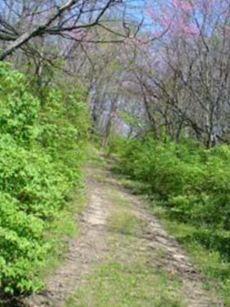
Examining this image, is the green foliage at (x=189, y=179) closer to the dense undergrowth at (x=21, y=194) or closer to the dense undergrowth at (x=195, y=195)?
the dense undergrowth at (x=195, y=195)

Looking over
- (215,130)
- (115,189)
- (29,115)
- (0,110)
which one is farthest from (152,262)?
(215,130)

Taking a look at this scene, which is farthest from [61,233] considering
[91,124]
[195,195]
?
[91,124]

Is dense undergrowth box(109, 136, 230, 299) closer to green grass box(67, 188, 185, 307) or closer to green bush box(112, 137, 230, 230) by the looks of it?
green bush box(112, 137, 230, 230)

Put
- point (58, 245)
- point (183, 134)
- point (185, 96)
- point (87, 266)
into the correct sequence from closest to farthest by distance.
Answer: point (87, 266) < point (58, 245) < point (185, 96) < point (183, 134)

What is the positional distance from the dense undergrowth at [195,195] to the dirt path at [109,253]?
38 cm

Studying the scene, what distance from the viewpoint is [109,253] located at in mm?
10695

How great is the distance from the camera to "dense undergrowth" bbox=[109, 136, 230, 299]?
11.6 meters

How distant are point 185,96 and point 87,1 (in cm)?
2109

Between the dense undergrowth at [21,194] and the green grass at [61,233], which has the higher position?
the dense undergrowth at [21,194]

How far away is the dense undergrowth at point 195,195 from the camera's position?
11.6m

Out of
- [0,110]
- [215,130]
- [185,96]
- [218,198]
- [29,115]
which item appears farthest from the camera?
[185,96]

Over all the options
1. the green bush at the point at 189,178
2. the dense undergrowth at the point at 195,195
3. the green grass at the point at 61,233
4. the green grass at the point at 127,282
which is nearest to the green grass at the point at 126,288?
the green grass at the point at 127,282

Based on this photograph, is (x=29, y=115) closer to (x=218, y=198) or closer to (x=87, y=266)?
(x=87, y=266)

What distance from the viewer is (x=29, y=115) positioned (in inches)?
317
